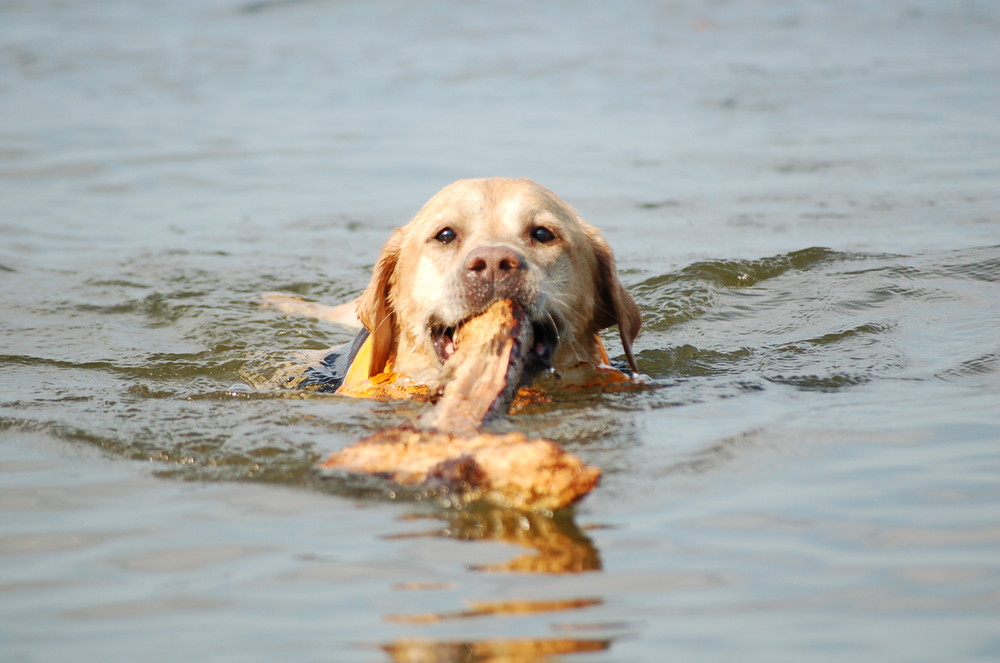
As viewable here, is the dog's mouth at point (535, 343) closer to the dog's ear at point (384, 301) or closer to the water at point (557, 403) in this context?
the water at point (557, 403)

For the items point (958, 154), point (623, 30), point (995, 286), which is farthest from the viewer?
point (623, 30)

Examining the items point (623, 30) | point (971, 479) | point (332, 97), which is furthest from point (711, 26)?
point (971, 479)

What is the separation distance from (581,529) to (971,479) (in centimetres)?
145

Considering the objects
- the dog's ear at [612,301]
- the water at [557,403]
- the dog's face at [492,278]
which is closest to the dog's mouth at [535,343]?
the dog's face at [492,278]

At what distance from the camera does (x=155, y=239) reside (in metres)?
9.98

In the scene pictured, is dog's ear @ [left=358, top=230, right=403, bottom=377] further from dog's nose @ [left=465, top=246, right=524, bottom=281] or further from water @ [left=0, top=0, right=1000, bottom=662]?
dog's nose @ [left=465, top=246, right=524, bottom=281]

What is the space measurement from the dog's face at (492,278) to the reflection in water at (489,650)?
7.24ft

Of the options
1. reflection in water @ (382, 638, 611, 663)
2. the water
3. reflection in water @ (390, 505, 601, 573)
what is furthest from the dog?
reflection in water @ (382, 638, 611, 663)

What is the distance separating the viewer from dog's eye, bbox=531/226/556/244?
549cm

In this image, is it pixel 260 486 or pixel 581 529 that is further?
pixel 260 486

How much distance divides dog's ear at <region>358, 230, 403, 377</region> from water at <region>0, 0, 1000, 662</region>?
21.5 inches

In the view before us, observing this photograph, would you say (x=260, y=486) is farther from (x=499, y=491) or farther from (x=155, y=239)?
(x=155, y=239)

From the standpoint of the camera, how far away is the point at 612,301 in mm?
Answer: 5859

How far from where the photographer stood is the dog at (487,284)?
489cm
